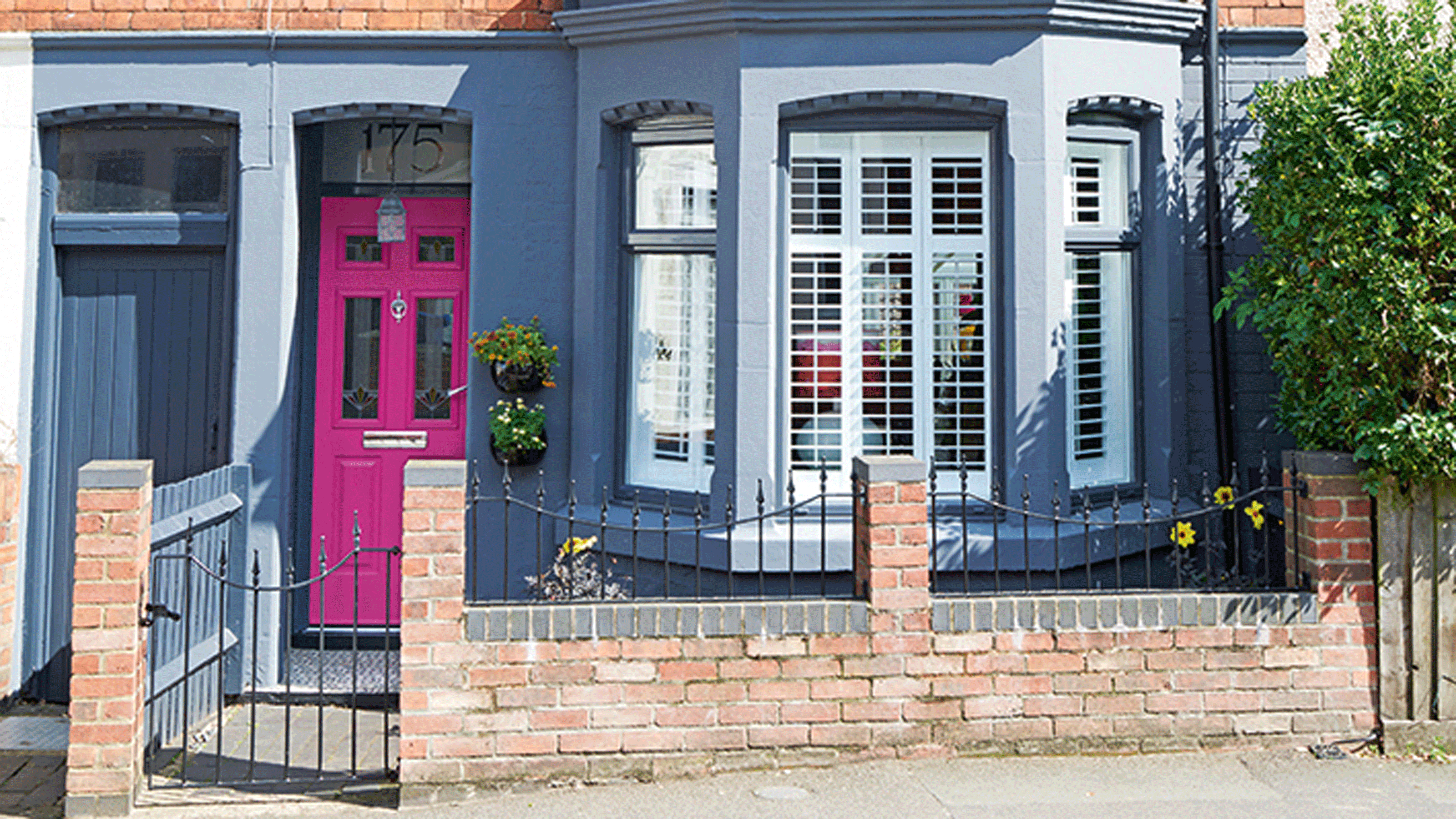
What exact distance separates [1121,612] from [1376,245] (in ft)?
6.04

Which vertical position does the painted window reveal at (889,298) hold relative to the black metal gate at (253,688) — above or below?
above

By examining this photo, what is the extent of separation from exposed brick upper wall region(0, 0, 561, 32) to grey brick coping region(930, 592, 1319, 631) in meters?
4.00

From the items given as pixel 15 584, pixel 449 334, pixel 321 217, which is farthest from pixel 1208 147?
pixel 15 584

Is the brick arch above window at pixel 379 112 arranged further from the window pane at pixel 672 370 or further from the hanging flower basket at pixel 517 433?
the hanging flower basket at pixel 517 433

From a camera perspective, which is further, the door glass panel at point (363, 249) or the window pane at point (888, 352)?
the door glass panel at point (363, 249)

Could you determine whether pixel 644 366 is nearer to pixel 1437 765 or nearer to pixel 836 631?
pixel 836 631

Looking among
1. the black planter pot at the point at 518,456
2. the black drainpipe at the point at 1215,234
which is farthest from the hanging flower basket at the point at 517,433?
the black drainpipe at the point at 1215,234

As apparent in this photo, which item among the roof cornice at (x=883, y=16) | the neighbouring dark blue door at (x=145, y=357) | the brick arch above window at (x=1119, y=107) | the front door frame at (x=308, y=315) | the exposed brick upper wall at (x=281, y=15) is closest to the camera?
the roof cornice at (x=883, y=16)

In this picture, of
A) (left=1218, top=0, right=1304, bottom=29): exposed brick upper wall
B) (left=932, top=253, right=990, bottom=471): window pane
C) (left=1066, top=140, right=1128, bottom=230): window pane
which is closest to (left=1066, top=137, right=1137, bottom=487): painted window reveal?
(left=1066, top=140, right=1128, bottom=230): window pane

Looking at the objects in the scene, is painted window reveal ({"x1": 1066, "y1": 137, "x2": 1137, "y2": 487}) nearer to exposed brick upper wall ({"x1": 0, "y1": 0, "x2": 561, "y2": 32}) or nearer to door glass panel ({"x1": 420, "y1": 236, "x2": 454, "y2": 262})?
exposed brick upper wall ({"x1": 0, "y1": 0, "x2": 561, "y2": 32})

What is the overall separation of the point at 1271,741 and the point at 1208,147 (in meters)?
3.22

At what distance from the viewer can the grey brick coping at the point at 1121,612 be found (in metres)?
4.77

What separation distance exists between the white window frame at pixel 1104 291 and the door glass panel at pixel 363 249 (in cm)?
408

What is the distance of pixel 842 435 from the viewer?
6098 mm
